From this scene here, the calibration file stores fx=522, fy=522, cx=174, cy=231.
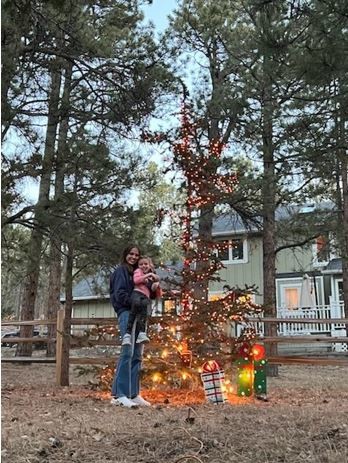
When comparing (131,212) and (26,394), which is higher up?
(131,212)

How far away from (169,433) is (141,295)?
1.96 metres

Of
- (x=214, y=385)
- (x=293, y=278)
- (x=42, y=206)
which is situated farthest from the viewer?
(x=293, y=278)

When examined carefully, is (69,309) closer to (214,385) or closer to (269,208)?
(214,385)

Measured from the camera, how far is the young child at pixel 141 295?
16.4 ft

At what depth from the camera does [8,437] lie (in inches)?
127

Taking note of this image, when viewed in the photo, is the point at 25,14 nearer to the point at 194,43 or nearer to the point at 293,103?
the point at 293,103

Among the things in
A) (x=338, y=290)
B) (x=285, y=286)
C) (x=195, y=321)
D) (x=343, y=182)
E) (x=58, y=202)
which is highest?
(x=343, y=182)

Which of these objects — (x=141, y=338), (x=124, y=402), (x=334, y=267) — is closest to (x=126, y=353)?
(x=141, y=338)

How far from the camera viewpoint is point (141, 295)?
5.04m

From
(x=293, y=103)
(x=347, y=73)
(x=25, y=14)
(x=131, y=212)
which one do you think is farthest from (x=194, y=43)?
(x=25, y=14)

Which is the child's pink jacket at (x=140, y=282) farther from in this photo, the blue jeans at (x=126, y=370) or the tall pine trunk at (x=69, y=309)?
the tall pine trunk at (x=69, y=309)

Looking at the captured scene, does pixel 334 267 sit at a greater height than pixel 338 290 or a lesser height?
greater

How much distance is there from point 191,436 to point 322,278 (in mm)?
19903

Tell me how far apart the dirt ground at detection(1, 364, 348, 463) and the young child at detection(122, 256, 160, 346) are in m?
0.68
